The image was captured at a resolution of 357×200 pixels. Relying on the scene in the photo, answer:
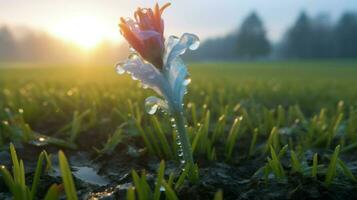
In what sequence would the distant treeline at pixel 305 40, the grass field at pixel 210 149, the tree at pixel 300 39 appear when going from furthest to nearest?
the tree at pixel 300 39 → the distant treeline at pixel 305 40 → the grass field at pixel 210 149

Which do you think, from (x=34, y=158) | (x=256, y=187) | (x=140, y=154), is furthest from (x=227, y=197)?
(x=34, y=158)

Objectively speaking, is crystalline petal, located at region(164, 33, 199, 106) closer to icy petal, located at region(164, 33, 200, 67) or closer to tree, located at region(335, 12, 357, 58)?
icy petal, located at region(164, 33, 200, 67)

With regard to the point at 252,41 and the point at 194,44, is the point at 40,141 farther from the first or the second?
the point at 252,41

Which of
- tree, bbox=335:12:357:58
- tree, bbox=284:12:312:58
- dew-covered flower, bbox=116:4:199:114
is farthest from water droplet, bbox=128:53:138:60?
tree, bbox=335:12:357:58

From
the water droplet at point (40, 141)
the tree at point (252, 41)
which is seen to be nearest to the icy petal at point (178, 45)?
the water droplet at point (40, 141)

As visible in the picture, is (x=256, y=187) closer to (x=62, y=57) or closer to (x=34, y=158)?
(x=34, y=158)

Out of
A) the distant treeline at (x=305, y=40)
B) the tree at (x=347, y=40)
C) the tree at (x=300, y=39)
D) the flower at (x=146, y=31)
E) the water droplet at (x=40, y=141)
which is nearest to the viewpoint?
the flower at (x=146, y=31)

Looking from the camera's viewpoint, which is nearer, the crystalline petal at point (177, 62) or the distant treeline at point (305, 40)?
the crystalline petal at point (177, 62)

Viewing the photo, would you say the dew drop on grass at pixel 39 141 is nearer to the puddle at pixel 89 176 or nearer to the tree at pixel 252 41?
the puddle at pixel 89 176
